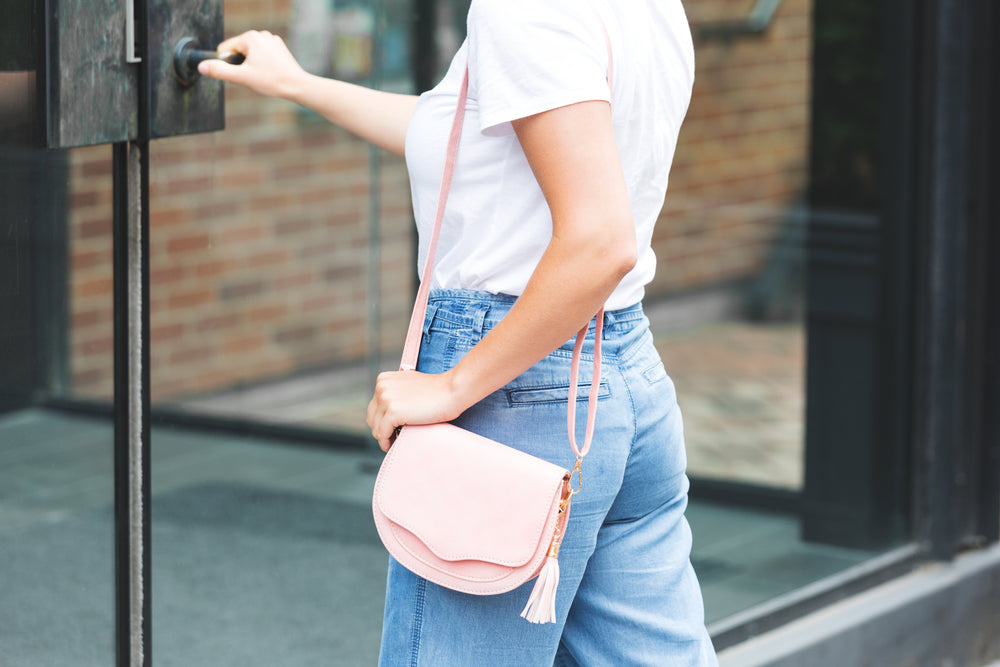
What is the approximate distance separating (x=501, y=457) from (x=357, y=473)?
77.0 inches

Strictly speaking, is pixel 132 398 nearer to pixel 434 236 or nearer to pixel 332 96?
pixel 332 96

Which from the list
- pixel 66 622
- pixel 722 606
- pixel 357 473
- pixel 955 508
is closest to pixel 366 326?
pixel 357 473

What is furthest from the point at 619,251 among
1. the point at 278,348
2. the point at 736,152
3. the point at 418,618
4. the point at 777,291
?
the point at 777,291

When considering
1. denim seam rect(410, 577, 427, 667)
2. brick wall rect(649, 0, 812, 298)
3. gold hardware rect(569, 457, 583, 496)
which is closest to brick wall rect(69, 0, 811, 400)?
brick wall rect(649, 0, 812, 298)

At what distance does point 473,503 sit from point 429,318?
0.77 feet

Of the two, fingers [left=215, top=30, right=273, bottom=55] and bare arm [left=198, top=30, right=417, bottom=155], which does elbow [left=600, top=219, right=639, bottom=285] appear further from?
fingers [left=215, top=30, right=273, bottom=55]

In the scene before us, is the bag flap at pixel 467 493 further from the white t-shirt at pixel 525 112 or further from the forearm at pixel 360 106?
the forearm at pixel 360 106

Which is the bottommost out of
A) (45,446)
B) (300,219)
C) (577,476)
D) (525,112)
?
(45,446)

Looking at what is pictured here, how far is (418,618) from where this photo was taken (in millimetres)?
1665

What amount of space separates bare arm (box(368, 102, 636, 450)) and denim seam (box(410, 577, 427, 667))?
0.25 metres

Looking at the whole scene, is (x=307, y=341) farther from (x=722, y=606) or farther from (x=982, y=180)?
(x=982, y=180)

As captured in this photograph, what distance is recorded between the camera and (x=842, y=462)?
3.95 metres

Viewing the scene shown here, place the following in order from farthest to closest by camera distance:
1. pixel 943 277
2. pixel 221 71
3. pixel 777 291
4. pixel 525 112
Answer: pixel 777 291 → pixel 943 277 → pixel 221 71 → pixel 525 112

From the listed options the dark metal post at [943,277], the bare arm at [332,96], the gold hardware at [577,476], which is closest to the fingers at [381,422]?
the gold hardware at [577,476]
